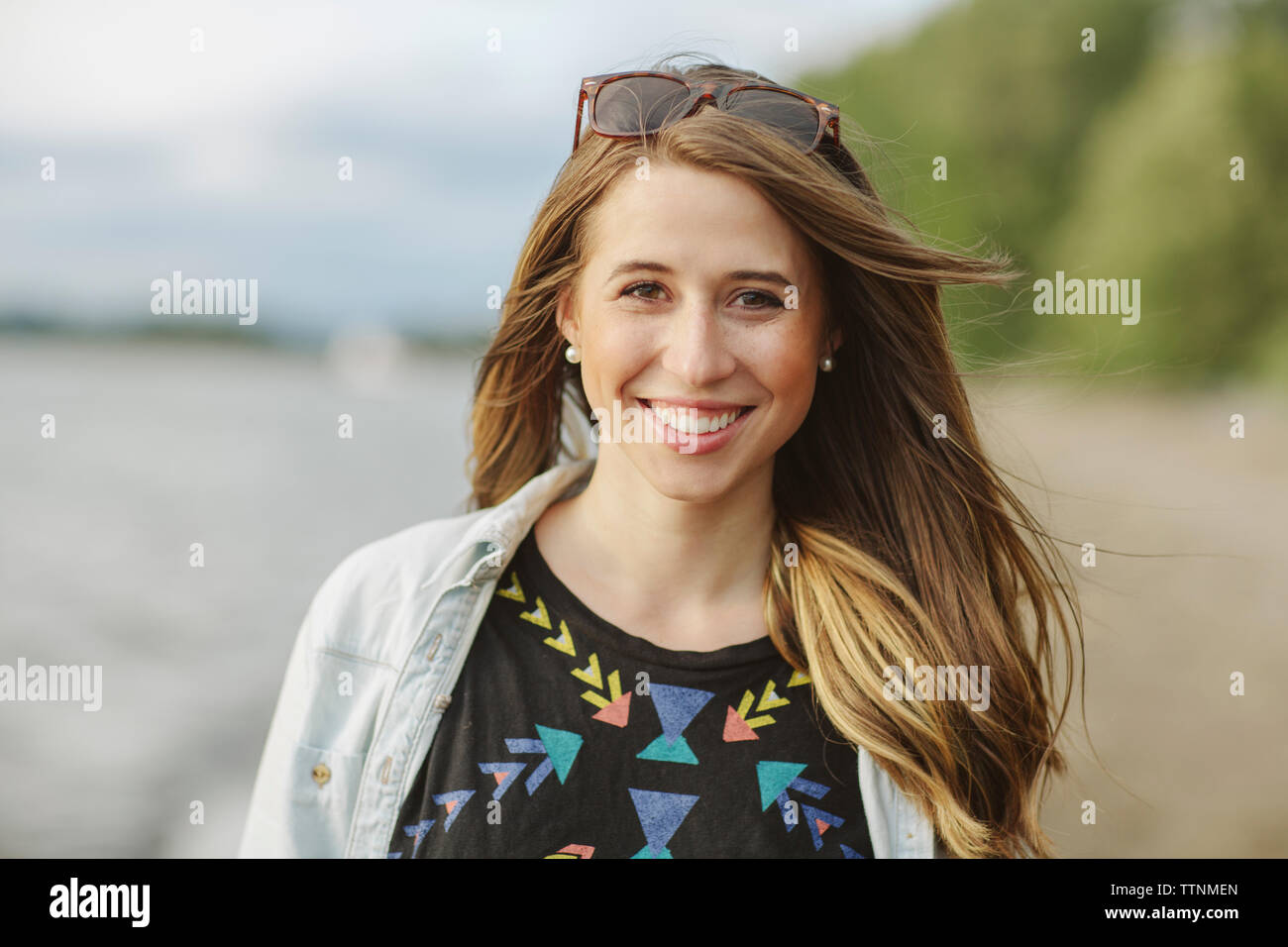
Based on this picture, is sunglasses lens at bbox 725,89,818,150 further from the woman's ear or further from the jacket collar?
the jacket collar

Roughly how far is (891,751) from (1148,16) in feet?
186

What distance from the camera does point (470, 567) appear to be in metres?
2.71

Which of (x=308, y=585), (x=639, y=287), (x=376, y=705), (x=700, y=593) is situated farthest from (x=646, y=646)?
(x=308, y=585)

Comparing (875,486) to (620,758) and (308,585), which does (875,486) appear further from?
(308,585)

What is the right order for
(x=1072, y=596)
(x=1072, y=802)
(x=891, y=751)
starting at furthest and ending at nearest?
(x=1072, y=802) < (x=1072, y=596) < (x=891, y=751)

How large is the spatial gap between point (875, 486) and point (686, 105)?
1.09 metres

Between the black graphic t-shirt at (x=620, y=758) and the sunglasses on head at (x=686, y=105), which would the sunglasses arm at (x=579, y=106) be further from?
the black graphic t-shirt at (x=620, y=758)

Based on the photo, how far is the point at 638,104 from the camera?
271cm

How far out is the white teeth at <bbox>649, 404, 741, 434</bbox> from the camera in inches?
101

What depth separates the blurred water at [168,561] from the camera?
10.8 metres

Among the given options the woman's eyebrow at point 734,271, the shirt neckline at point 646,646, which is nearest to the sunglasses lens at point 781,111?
the woman's eyebrow at point 734,271

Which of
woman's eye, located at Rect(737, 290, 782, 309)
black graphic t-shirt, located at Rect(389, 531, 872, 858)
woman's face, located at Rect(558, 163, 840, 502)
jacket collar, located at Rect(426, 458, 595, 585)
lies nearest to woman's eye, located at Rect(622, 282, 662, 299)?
woman's face, located at Rect(558, 163, 840, 502)

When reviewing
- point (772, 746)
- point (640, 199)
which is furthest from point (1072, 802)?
point (640, 199)
